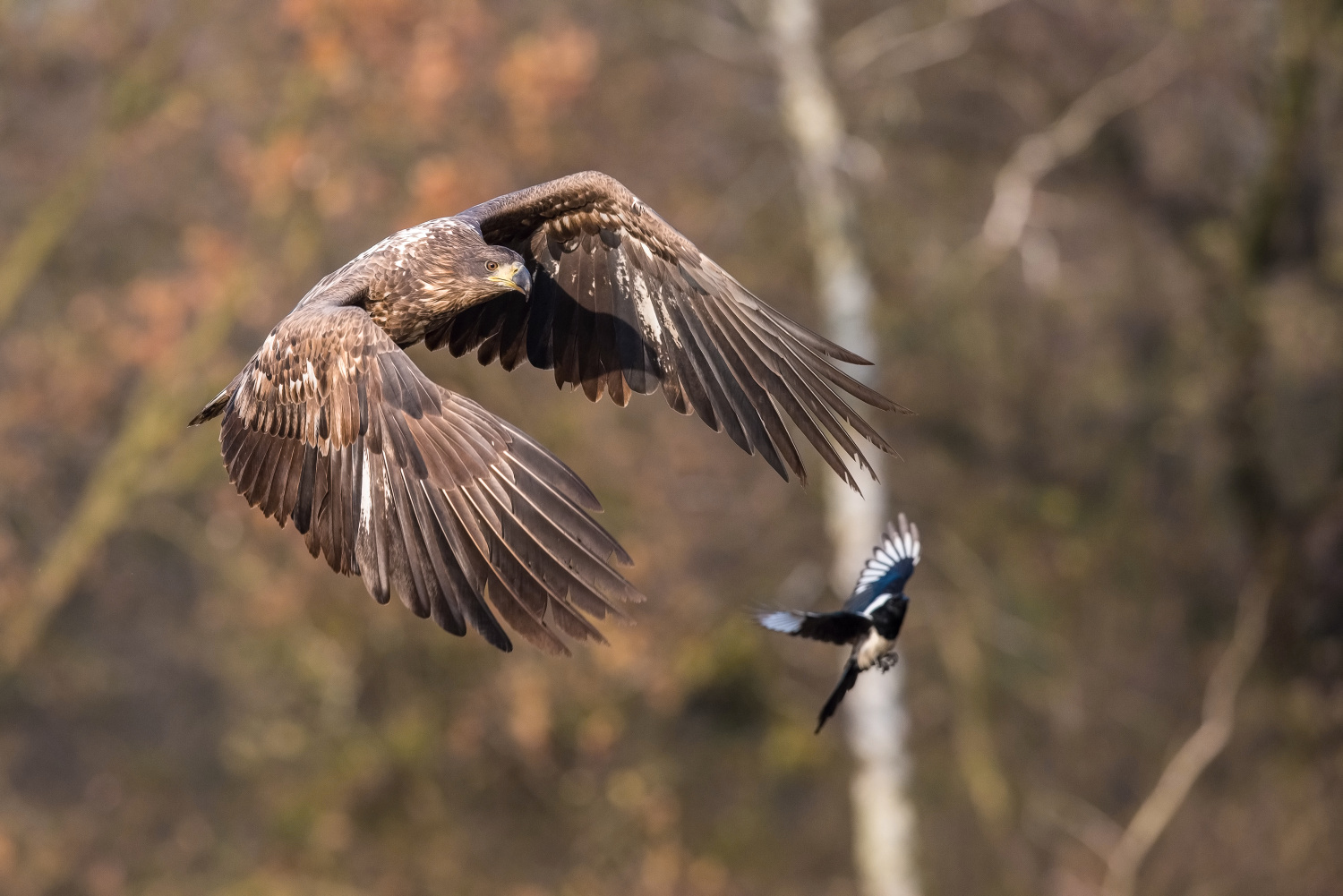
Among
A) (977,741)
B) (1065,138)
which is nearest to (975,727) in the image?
(977,741)

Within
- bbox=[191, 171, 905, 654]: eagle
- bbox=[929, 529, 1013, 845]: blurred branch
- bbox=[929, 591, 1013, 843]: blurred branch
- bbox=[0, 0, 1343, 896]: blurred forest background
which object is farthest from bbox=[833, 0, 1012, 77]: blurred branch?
bbox=[191, 171, 905, 654]: eagle

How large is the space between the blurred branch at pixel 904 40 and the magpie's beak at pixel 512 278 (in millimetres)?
7900

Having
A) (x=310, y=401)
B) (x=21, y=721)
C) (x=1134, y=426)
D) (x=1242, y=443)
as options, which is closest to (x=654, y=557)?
(x=1134, y=426)

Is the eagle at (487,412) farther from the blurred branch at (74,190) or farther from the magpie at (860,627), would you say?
the blurred branch at (74,190)

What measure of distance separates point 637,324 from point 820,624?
6.16 feet

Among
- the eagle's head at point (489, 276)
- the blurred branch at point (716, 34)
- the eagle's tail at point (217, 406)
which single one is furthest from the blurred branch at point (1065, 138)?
the eagle's tail at point (217, 406)

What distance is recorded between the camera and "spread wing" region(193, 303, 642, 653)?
469cm

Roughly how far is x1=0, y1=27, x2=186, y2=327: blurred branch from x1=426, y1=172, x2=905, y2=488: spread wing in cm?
1119

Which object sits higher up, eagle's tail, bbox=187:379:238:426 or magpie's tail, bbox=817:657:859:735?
eagle's tail, bbox=187:379:238:426

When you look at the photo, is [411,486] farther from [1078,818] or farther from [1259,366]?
[1259,366]

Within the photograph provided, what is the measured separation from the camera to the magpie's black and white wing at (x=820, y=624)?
5062 mm

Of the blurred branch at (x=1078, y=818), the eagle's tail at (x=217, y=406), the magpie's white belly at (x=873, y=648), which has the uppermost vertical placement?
the blurred branch at (x=1078, y=818)

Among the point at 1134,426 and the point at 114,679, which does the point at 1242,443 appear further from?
the point at 114,679

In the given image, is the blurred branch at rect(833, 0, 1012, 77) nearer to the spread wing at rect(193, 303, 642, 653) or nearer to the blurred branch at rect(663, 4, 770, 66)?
the blurred branch at rect(663, 4, 770, 66)
